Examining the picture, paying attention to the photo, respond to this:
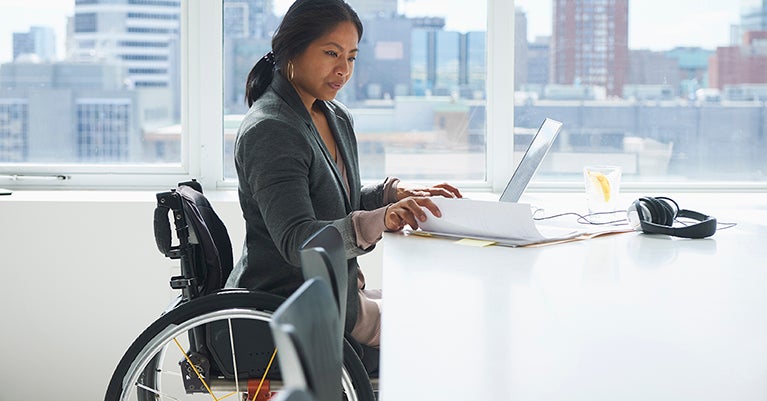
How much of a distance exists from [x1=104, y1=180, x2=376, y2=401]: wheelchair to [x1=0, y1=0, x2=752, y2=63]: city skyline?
58.8 inches

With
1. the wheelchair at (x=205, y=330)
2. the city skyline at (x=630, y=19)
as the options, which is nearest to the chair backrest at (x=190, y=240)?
the wheelchair at (x=205, y=330)

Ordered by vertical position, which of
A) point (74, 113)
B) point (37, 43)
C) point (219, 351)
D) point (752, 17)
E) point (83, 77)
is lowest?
point (219, 351)

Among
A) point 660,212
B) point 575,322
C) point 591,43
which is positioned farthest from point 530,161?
point 591,43

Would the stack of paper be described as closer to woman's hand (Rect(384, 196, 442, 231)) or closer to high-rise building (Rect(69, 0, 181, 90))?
woman's hand (Rect(384, 196, 442, 231))

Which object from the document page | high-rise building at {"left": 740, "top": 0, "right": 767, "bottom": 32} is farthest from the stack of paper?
high-rise building at {"left": 740, "top": 0, "right": 767, "bottom": 32}

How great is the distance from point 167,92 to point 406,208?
5.24 feet

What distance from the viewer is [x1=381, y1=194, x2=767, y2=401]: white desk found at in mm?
988

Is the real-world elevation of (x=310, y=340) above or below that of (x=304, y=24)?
below

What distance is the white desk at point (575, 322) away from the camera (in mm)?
988

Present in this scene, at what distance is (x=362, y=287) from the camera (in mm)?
2311

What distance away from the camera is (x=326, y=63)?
7.31 ft

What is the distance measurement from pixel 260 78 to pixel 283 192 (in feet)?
1.37

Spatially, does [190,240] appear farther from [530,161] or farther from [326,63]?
[530,161]

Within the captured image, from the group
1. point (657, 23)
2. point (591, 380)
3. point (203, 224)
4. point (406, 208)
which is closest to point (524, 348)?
point (591, 380)
